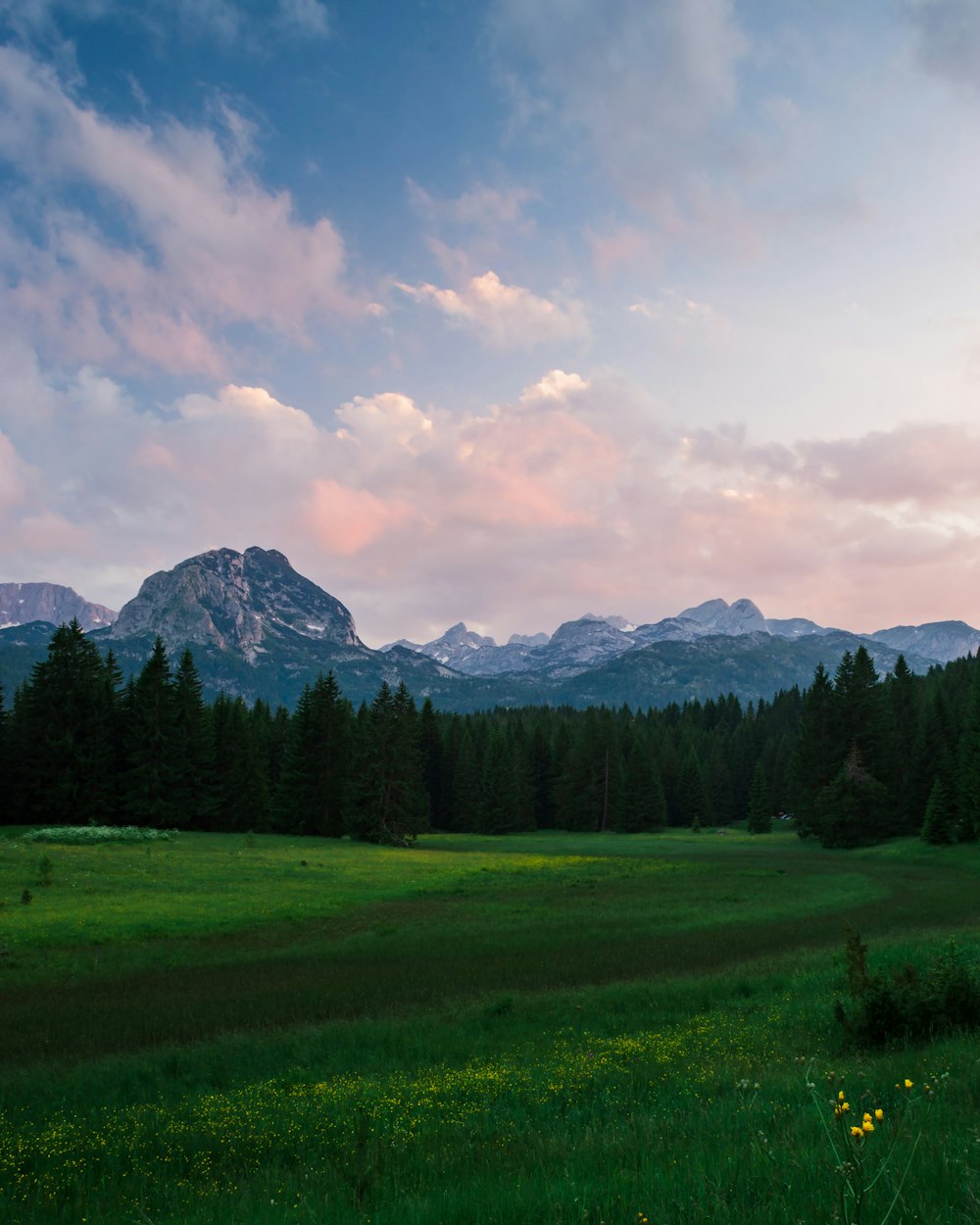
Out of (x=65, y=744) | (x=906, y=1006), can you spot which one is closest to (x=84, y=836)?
→ (x=65, y=744)

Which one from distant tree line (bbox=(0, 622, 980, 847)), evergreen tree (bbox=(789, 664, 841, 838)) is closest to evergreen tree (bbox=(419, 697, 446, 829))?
distant tree line (bbox=(0, 622, 980, 847))

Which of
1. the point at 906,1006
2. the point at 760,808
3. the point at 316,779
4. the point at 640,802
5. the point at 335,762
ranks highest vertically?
the point at 906,1006

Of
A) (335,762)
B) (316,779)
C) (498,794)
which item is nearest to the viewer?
(316,779)

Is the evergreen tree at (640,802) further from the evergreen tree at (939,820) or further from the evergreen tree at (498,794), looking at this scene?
the evergreen tree at (939,820)

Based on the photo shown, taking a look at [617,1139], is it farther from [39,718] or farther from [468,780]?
[468,780]

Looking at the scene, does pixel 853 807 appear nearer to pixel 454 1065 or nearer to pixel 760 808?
pixel 760 808

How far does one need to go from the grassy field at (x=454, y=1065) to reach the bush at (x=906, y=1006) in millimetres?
633

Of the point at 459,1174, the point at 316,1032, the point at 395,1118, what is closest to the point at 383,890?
the point at 316,1032

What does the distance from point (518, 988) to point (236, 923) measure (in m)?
14.1

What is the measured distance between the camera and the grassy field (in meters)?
5.91

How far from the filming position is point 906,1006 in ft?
37.5

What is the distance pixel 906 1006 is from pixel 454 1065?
7201mm

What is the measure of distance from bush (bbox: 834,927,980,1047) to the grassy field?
0.63 m

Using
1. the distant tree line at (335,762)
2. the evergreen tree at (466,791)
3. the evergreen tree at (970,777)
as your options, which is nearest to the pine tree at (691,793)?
the distant tree line at (335,762)
